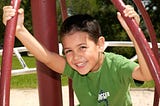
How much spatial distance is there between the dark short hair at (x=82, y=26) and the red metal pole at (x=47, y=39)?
8 cm

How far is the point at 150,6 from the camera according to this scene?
48.1 feet

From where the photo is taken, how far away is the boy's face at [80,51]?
1242mm

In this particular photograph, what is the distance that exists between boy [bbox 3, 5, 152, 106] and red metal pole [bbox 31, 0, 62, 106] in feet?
0.09

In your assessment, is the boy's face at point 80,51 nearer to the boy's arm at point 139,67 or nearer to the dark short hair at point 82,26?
the dark short hair at point 82,26

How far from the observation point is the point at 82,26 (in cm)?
130

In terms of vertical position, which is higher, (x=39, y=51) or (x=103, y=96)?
(x=39, y=51)

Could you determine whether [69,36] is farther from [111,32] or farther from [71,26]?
[111,32]

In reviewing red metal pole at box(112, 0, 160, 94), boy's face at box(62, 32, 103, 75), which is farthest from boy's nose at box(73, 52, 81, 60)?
red metal pole at box(112, 0, 160, 94)

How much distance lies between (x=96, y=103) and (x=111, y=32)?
13154mm

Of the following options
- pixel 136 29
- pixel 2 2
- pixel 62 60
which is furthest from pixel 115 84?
pixel 2 2

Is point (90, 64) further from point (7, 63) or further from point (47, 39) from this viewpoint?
point (7, 63)

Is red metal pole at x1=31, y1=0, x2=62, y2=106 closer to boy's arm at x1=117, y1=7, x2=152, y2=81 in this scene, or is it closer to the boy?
the boy

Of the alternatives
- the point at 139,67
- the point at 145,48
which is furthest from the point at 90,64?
the point at 145,48

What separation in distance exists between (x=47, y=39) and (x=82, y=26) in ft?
0.50
